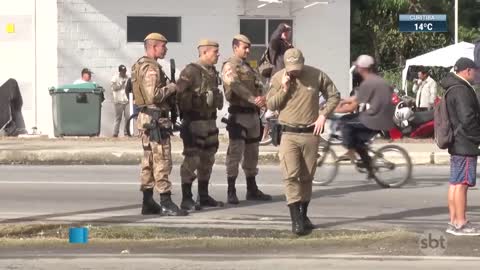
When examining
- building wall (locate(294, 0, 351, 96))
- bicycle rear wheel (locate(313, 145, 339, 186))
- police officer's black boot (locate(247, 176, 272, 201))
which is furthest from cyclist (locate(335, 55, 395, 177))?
building wall (locate(294, 0, 351, 96))

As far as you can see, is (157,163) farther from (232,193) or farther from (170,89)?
(232,193)

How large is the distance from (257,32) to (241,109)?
41.5 ft

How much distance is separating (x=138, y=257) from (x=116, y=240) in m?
0.75

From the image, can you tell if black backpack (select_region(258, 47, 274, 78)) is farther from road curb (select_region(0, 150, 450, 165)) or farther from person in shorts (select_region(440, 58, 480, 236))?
person in shorts (select_region(440, 58, 480, 236))

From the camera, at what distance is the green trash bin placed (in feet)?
71.0

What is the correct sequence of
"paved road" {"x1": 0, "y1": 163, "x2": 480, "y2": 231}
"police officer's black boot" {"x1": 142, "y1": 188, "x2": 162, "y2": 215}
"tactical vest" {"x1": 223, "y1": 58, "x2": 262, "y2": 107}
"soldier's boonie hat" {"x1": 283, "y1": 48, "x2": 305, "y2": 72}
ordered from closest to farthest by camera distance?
"soldier's boonie hat" {"x1": 283, "y1": 48, "x2": 305, "y2": 72}, "paved road" {"x1": 0, "y1": 163, "x2": 480, "y2": 231}, "police officer's black boot" {"x1": 142, "y1": 188, "x2": 162, "y2": 215}, "tactical vest" {"x1": 223, "y1": 58, "x2": 262, "y2": 107}

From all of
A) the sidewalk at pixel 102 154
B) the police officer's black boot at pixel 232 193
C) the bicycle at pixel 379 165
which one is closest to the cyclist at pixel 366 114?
the bicycle at pixel 379 165

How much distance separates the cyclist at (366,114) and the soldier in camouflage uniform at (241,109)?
157 cm

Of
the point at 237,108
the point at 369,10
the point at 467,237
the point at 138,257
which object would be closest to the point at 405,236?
the point at 467,237

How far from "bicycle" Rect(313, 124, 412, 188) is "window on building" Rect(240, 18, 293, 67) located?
10.4 meters

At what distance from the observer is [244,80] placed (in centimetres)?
1114

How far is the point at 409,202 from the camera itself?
1198 cm

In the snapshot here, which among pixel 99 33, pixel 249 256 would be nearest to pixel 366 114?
pixel 249 256

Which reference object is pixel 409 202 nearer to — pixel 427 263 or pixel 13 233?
pixel 427 263
